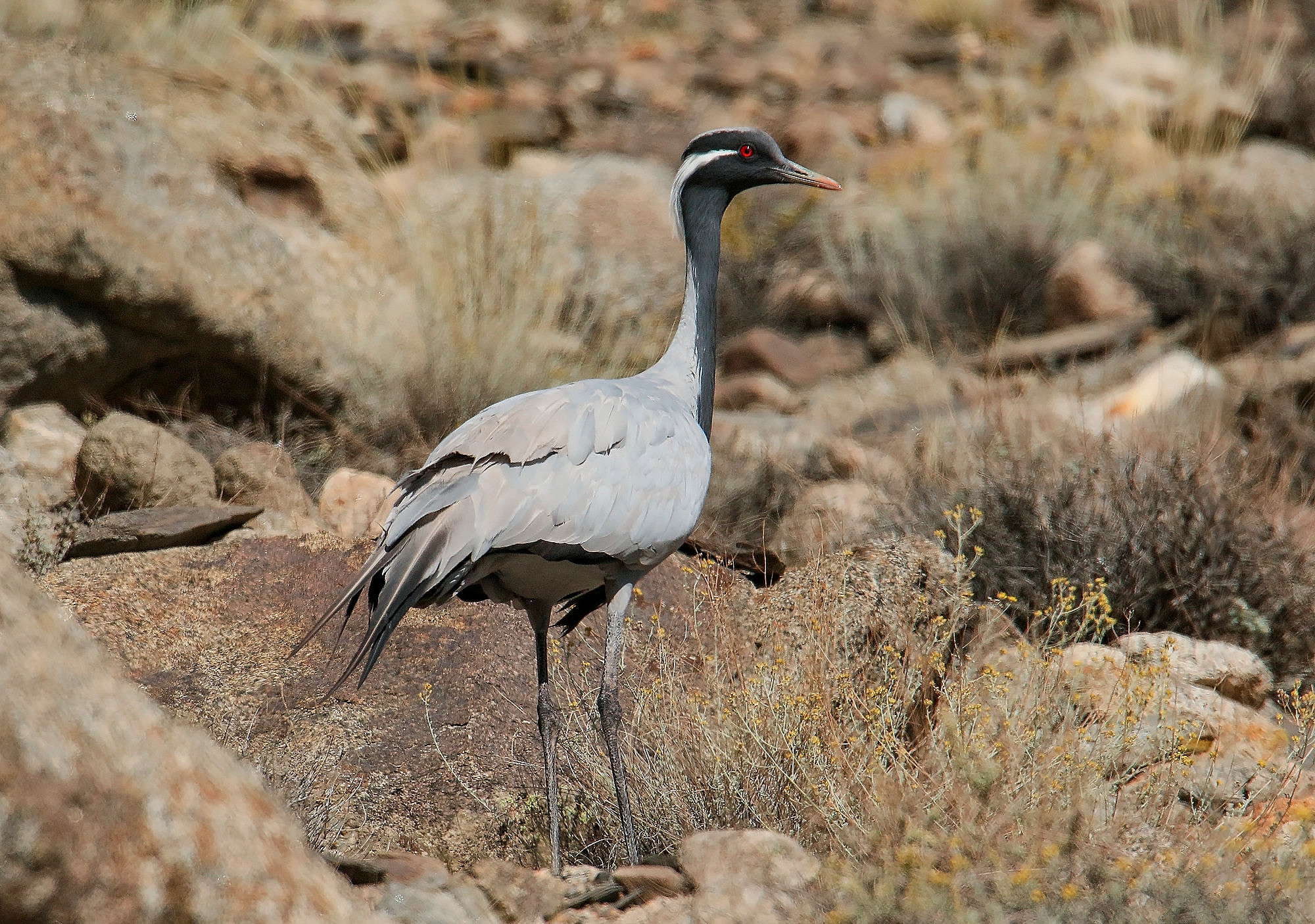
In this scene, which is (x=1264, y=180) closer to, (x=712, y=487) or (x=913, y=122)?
(x=913, y=122)

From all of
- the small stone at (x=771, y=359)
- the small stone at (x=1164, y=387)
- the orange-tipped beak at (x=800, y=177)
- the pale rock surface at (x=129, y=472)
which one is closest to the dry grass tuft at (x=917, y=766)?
the orange-tipped beak at (x=800, y=177)

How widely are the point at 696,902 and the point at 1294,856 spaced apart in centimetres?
138

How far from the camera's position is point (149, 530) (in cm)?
533

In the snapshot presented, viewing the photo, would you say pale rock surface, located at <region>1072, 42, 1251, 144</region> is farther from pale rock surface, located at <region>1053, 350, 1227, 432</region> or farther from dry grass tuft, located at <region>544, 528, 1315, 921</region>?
dry grass tuft, located at <region>544, 528, 1315, 921</region>

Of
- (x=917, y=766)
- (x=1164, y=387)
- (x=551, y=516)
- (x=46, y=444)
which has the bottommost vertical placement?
(x=1164, y=387)

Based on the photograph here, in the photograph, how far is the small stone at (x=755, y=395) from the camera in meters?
8.82

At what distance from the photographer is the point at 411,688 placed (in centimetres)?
461

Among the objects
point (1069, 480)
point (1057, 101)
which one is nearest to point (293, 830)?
point (1069, 480)

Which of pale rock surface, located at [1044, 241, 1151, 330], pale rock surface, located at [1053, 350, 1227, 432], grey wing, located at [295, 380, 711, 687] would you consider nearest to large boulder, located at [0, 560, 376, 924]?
grey wing, located at [295, 380, 711, 687]

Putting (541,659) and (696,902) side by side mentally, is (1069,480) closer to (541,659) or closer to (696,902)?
(541,659)

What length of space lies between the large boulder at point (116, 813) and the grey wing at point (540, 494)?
101 centimetres

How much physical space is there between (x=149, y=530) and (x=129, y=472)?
543 millimetres

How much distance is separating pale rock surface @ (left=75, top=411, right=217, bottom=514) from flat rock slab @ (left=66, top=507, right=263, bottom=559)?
0.65 feet

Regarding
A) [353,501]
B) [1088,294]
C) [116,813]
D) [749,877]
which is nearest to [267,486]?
[353,501]
